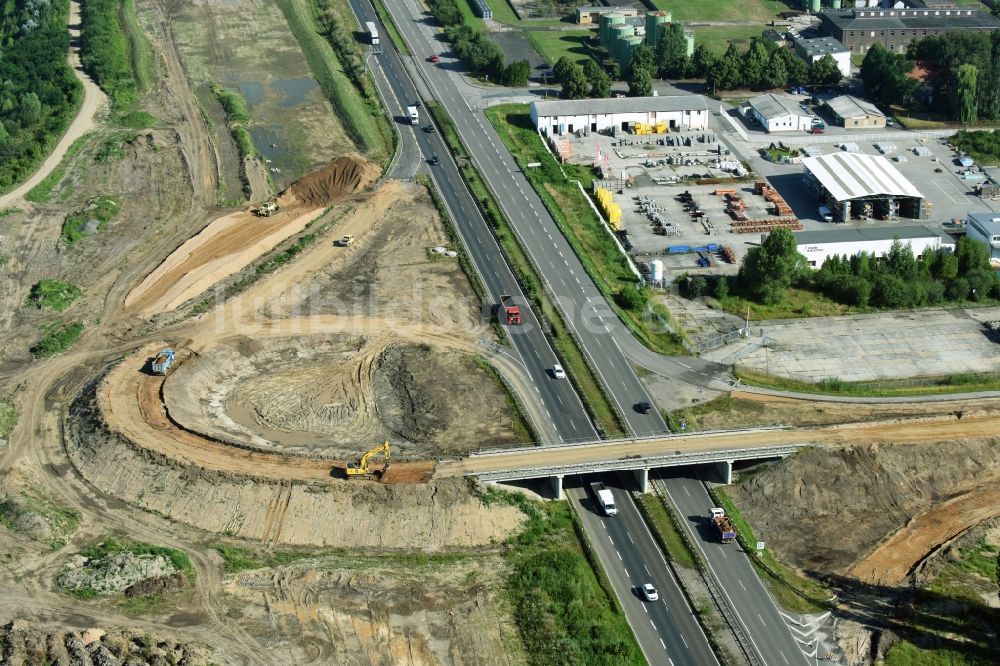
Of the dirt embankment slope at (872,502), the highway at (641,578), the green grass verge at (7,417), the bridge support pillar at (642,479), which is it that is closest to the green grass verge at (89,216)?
the green grass verge at (7,417)

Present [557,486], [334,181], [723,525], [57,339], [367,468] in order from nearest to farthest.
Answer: [723,525], [367,468], [557,486], [57,339], [334,181]

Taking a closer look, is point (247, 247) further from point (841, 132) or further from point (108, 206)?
point (841, 132)

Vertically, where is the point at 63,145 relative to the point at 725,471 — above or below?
above

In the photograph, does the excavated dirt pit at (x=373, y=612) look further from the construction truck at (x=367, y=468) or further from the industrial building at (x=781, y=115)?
the industrial building at (x=781, y=115)

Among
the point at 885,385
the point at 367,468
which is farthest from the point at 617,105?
the point at 367,468

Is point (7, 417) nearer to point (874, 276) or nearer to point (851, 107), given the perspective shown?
point (874, 276)

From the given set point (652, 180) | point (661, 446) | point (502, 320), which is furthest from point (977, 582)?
point (652, 180)

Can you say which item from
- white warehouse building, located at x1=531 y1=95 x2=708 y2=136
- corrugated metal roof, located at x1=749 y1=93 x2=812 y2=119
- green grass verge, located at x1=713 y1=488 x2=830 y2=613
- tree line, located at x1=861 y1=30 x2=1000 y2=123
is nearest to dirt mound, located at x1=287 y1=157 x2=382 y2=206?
white warehouse building, located at x1=531 y1=95 x2=708 y2=136
